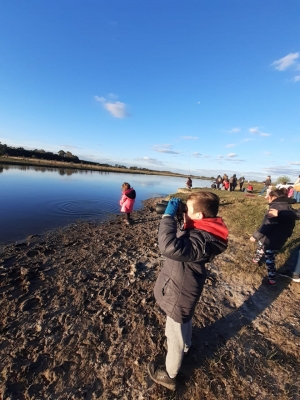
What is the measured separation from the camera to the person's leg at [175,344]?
2.53 metres

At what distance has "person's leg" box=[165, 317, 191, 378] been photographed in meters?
2.53

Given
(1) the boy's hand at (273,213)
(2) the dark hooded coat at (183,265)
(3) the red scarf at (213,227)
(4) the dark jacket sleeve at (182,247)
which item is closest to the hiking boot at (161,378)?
(2) the dark hooded coat at (183,265)

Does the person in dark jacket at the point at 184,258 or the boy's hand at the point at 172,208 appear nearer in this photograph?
the person in dark jacket at the point at 184,258

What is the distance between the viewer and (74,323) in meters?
3.70

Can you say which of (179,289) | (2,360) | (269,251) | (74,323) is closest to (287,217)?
(269,251)

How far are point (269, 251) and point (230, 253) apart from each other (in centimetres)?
207

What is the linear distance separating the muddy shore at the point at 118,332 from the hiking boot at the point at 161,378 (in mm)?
83

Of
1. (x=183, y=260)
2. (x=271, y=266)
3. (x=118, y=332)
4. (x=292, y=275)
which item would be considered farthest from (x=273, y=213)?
(x=118, y=332)

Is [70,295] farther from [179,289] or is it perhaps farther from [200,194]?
[200,194]

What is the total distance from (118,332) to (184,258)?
2314 mm

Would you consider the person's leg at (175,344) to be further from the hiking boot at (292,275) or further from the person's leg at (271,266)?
the hiking boot at (292,275)

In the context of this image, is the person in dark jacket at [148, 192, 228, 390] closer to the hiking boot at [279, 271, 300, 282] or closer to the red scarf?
the red scarf

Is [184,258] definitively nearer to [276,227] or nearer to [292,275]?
[276,227]

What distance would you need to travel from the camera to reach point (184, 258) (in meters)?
2.24
